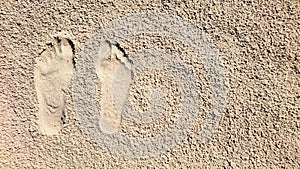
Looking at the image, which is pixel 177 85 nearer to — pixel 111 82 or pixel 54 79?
pixel 111 82

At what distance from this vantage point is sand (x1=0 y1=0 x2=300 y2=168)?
52.0 inches

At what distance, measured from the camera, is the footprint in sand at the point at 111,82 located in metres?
1.32

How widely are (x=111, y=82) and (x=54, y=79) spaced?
18 centimetres

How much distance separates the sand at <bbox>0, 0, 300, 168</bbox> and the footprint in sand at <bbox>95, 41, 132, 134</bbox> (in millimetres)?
35

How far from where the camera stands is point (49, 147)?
1353 millimetres

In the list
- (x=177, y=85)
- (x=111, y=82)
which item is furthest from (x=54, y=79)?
(x=177, y=85)

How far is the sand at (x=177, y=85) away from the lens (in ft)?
4.33

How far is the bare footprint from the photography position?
132cm

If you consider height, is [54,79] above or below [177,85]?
below

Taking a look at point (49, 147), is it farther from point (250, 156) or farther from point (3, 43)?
point (250, 156)

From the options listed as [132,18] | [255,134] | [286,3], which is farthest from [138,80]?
[286,3]

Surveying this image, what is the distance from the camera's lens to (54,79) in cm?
132

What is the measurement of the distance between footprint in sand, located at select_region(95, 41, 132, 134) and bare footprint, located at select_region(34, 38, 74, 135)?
104 mm

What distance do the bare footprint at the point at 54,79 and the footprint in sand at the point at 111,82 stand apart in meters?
0.10
